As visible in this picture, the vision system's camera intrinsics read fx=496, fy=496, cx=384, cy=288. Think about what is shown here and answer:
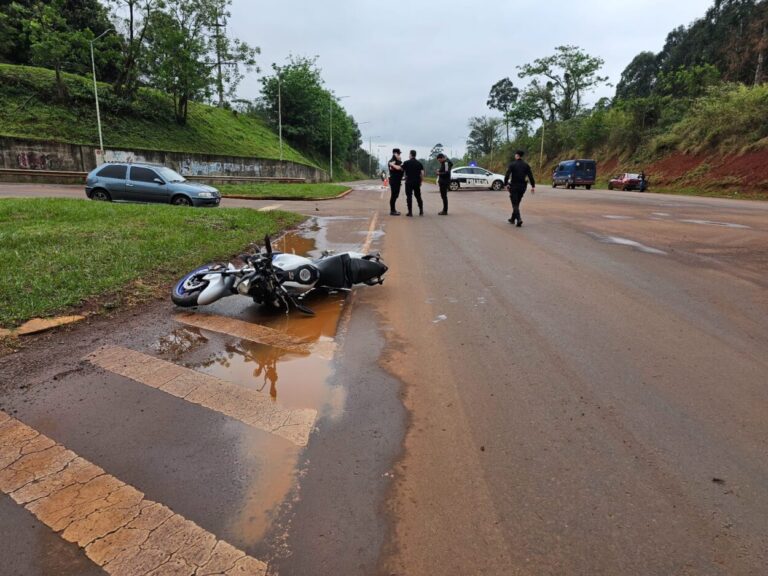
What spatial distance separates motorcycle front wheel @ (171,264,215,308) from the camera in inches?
215

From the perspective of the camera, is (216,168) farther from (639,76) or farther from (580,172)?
(639,76)

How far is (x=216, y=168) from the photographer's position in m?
35.0

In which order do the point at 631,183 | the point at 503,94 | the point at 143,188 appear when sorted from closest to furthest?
the point at 143,188
the point at 631,183
the point at 503,94

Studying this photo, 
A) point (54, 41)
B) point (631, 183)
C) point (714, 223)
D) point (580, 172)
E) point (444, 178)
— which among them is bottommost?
point (714, 223)

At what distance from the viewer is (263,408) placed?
3.40 m

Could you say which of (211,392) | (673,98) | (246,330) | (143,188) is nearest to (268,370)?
(211,392)

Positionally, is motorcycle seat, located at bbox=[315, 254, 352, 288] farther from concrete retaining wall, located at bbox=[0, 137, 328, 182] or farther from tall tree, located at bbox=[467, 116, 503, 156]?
tall tree, located at bbox=[467, 116, 503, 156]

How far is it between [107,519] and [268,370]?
1.77 m

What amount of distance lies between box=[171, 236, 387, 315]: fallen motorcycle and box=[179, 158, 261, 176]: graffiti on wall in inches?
1169

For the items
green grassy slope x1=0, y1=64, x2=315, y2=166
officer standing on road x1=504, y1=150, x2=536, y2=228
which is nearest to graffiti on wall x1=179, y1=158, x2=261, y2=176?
green grassy slope x1=0, y1=64, x2=315, y2=166

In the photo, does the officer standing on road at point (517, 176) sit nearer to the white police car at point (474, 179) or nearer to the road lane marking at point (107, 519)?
the road lane marking at point (107, 519)

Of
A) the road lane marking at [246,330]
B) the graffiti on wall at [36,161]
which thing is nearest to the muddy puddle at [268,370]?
the road lane marking at [246,330]

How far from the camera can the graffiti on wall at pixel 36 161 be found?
88.3 ft

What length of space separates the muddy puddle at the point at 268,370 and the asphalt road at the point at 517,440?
0.18 ft
